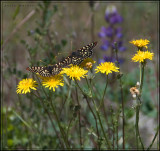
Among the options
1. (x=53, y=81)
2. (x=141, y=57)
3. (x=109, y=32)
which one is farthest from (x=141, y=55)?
(x=109, y=32)

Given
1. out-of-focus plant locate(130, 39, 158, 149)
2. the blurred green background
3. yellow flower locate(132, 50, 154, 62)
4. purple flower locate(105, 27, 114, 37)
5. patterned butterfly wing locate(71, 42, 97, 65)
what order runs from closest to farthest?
out-of-focus plant locate(130, 39, 158, 149), yellow flower locate(132, 50, 154, 62), patterned butterfly wing locate(71, 42, 97, 65), the blurred green background, purple flower locate(105, 27, 114, 37)

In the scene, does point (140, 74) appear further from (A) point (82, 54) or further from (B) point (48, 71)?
(B) point (48, 71)

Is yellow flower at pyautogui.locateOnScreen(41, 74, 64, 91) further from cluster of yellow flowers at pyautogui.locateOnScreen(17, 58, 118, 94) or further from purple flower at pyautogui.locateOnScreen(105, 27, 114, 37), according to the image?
purple flower at pyautogui.locateOnScreen(105, 27, 114, 37)

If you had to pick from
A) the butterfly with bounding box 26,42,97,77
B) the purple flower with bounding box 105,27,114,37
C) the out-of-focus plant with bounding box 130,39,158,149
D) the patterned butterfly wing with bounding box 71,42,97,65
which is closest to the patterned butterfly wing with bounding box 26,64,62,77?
the butterfly with bounding box 26,42,97,77

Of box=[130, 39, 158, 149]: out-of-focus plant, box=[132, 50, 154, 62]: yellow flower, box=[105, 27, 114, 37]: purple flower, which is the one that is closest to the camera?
box=[130, 39, 158, 149]: out-of-focus plant

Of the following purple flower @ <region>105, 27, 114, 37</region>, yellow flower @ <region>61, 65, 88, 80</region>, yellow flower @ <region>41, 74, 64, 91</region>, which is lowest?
yellow flower @ <region>41, 74, 64, 91</region>

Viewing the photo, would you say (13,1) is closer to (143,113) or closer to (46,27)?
(46,27)
